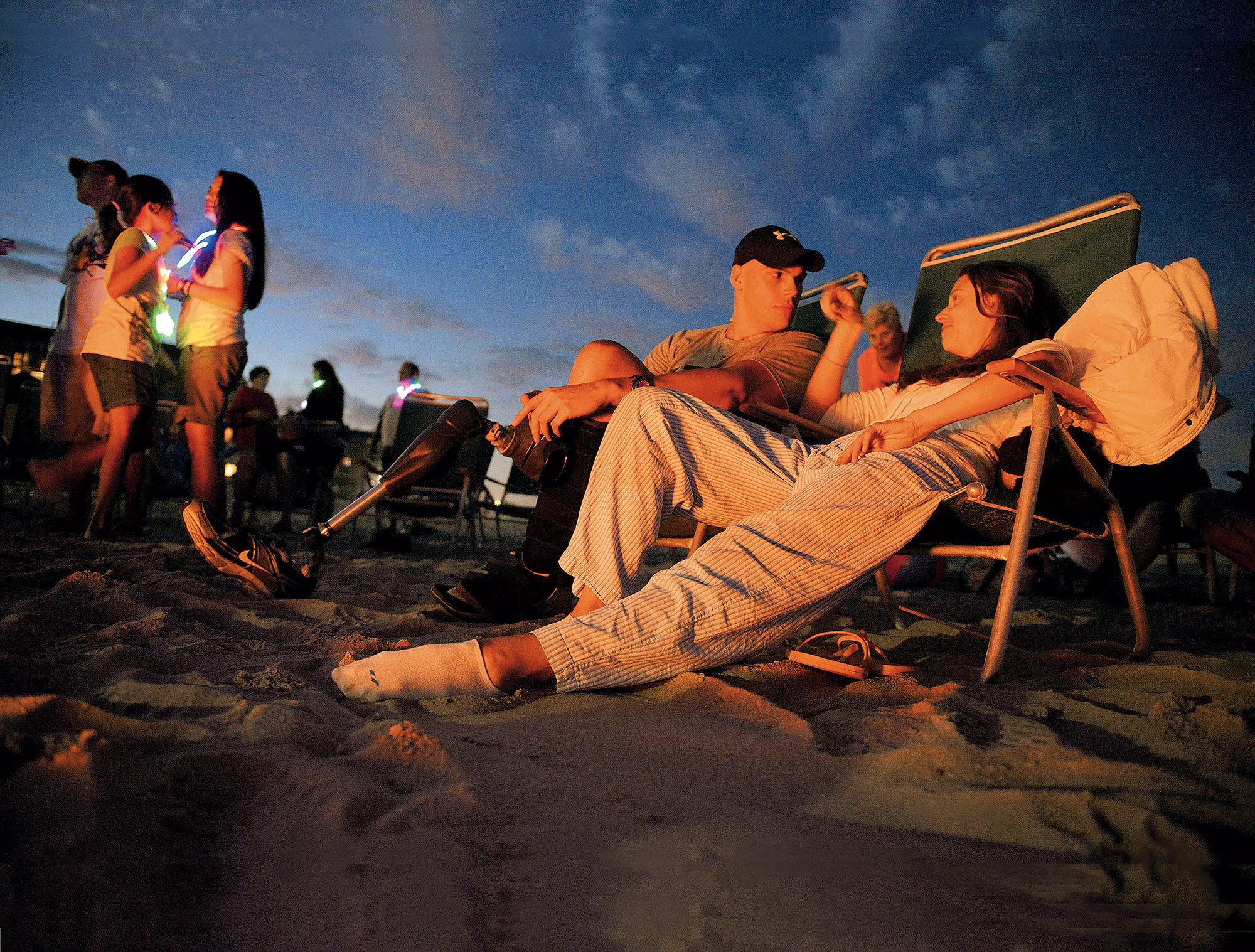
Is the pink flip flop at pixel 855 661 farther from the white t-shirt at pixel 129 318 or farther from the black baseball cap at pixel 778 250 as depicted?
the white t-shirt at pixel 129 318

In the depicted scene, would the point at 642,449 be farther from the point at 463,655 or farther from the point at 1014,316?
the point at 1014,316

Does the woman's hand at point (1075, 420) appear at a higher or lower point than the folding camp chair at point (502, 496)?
higher

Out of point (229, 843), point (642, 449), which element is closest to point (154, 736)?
point (229, 843)

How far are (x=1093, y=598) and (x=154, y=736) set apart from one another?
417cm

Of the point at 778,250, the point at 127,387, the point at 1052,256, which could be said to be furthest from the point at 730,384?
the point at 127,387

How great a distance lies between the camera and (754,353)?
2346 millimetres

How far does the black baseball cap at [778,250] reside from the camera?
2.35m

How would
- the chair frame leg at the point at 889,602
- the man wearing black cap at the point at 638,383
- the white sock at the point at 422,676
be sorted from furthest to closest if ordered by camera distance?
the chair frame leg at the point at 889,602 → the man wearing black cap at the point at 638,383 → the white sock at the point at 422,676

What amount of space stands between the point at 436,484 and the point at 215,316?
221 cm

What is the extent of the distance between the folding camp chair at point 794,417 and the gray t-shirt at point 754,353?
0.14 m

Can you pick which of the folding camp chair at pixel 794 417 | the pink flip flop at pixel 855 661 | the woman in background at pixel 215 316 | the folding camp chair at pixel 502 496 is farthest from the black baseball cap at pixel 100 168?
the pink flip flop at pixel 855 661

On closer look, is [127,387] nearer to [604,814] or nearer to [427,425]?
[427,425]

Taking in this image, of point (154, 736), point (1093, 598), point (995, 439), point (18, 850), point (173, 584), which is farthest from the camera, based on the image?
point (1093, 598)

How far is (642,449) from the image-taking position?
1531 millimetres
